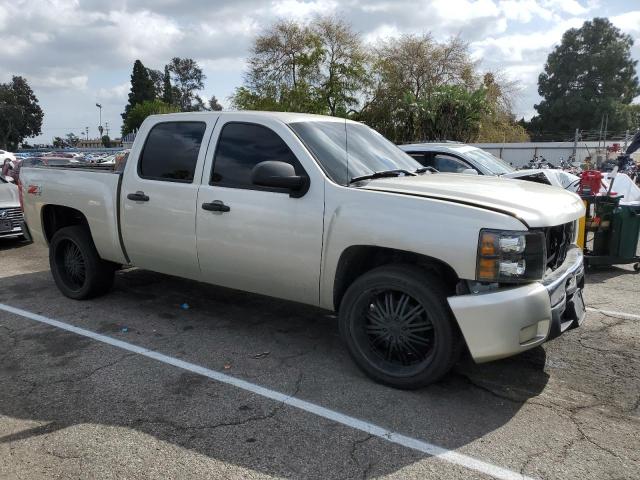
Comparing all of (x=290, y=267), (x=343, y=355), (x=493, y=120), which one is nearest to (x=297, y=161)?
(x=290, y=267)

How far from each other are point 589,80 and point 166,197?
3466 inches

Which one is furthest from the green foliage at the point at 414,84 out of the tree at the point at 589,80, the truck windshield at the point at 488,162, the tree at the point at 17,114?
the tree at the point at 17,114

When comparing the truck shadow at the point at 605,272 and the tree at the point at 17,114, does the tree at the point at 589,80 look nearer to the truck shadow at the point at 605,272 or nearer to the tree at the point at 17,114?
the truck shadow at the point at 605,272

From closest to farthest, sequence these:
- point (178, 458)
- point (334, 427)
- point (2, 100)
A: 1. point (178, 458)
2. point (334, 427)
3. point (2, 100)

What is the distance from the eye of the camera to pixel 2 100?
344 ft

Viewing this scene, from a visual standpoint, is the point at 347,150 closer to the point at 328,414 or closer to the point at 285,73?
the point at 328,414

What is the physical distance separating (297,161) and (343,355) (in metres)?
1.63

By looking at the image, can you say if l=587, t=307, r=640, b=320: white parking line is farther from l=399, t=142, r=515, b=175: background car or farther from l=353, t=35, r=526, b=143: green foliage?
l=353, t=35, r=526, b=143: green foliage

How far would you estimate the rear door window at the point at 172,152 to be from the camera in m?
4.73

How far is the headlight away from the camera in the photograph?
3.18 meters

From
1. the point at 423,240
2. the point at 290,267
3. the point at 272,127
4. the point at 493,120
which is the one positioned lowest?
the point at 290,267

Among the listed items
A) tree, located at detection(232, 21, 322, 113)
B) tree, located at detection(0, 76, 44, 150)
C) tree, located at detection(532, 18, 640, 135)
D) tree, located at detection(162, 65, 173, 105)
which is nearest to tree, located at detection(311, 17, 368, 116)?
tree, located at detection(232, 21, 322, 113)

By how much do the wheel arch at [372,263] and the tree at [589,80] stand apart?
82421 mm

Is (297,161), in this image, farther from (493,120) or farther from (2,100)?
(2,100)
